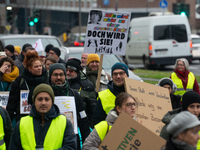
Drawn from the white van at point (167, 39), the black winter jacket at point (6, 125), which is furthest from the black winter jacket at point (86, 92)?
the white van at point (167, 39)

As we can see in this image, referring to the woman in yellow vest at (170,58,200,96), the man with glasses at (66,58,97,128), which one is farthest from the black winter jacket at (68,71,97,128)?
the woman in yellow vest at (170,58,200,96)

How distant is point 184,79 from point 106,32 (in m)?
1.97

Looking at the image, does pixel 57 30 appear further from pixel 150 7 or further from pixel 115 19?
pixel 115 19

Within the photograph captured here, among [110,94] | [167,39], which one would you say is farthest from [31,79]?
[167,39]

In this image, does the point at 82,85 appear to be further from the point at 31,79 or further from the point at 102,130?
the point at 102,130

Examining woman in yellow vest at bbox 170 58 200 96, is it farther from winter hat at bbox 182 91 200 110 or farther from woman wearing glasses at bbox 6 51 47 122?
winter hat at bbox 182 91 200 110

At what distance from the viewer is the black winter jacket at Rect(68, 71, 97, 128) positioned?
585 cm

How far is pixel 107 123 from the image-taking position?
154 inches

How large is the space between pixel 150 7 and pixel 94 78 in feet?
174

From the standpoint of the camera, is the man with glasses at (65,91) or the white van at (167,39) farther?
the white van at (167,39)

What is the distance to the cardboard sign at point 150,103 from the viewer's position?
190 inches

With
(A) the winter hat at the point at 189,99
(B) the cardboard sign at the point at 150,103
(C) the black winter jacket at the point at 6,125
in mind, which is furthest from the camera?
(B) the cardboard sign at the point at 150,103

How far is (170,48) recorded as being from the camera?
19.5 m

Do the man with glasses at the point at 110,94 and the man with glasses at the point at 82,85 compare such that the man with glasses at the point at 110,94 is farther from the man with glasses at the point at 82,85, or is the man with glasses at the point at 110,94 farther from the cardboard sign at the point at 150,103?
the man with glasses at the point at 82,85
